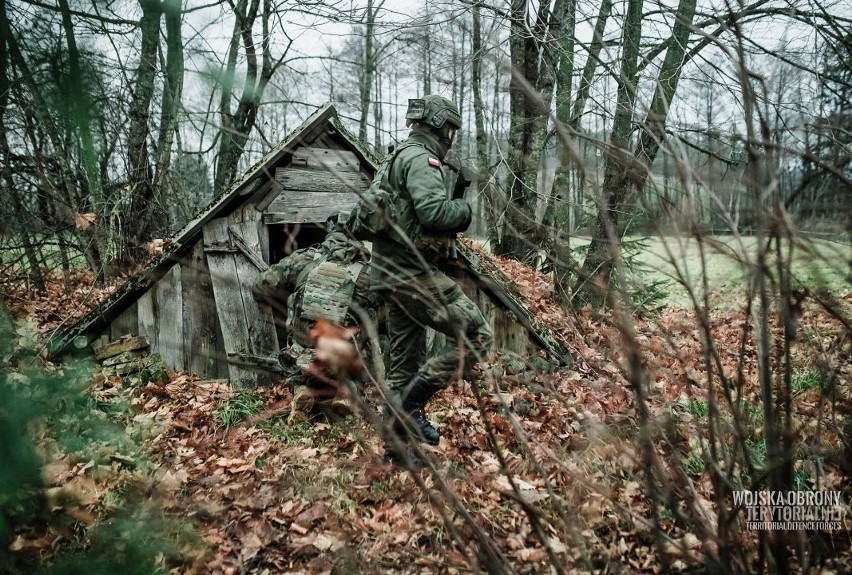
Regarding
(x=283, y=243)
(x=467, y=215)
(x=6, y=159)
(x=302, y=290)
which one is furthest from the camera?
(x=283, y=243)

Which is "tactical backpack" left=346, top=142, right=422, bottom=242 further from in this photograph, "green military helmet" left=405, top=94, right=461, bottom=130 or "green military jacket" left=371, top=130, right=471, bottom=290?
"green military helmet" left=405, top=94, right=461, bottom=130

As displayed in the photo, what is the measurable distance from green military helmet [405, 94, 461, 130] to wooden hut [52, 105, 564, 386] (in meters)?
1.64

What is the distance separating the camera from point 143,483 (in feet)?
9.07

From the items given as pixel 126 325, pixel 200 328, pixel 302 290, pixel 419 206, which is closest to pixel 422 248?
pixel 419 206

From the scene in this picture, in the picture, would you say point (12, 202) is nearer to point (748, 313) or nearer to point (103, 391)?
point (748, 313)

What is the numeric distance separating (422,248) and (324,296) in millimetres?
1145

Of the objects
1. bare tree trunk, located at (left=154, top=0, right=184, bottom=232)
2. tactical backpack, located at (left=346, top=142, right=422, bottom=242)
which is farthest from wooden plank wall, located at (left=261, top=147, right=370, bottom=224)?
bare tree trunk, located at (left=154, top=0, right=184, bottom=232)

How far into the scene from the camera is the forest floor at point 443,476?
5.76ft

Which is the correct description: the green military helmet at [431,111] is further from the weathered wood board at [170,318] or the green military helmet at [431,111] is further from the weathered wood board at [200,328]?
the weathered wood board at [170,318]

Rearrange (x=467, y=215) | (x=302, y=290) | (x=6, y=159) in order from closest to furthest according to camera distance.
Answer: (x=6, y=159) → (x=467, y=215) → (x=302, y=290)

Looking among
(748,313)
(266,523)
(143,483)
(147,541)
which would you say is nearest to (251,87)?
(147,541)

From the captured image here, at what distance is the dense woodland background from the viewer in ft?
4.81

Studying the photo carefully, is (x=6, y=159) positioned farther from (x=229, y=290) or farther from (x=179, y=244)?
(x=179, y=244)

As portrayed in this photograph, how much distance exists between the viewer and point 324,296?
4.86 meters
